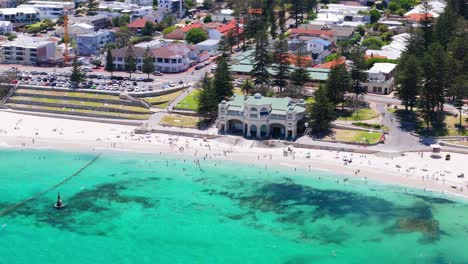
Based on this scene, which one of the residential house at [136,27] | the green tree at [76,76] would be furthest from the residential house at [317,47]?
the green tree at [76,76]

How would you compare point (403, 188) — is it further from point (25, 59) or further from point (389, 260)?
point (25, 59)

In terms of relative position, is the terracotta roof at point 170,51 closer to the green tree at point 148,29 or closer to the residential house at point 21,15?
the green tree at point 148,29

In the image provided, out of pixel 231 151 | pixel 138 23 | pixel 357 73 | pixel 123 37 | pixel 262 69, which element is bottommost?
pixel 231 151

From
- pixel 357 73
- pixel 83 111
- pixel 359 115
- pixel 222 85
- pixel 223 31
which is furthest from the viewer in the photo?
pixel 223 31

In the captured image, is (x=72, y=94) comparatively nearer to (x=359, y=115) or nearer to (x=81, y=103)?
(x=81, y=103)

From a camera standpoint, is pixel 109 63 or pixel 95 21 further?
pixel 95 21

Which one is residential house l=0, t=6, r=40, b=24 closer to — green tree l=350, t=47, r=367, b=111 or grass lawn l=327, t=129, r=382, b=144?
green tree l=350, t=47, r=367, b=111

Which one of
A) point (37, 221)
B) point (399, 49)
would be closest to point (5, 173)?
point (37, 221)

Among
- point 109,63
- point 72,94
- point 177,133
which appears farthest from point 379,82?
point 72,94
